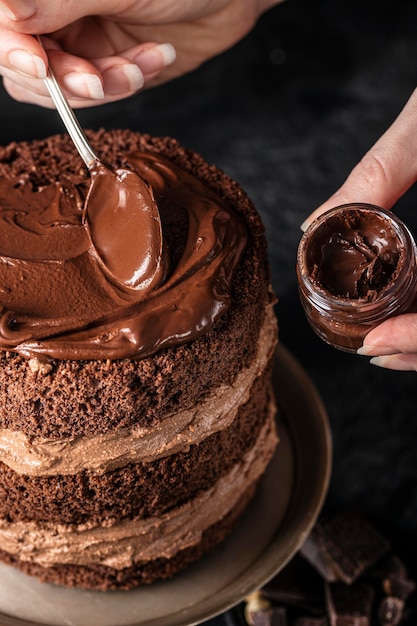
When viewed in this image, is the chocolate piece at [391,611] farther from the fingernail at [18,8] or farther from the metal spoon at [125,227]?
the fingernail at [18,8]

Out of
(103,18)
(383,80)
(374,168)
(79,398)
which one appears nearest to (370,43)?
(383,80)

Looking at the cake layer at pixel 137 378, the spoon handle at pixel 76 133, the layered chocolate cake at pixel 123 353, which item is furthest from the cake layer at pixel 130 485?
the spoon handle at pixel 76 133

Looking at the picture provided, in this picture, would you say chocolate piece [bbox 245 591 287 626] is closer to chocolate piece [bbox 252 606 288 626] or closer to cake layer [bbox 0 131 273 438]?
chocolate piece [bbox 252 606 288 626]

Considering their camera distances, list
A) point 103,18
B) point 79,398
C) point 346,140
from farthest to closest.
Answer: point 346,140
point 103,18
point 79,398

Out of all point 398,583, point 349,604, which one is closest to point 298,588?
point 349,604

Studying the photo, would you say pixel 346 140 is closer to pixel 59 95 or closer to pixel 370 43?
pixel 370 43

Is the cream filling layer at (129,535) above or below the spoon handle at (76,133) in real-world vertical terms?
below
